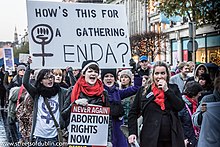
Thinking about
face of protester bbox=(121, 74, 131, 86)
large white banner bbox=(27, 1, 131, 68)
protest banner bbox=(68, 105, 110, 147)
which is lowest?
protest banner bbox=(68, 105, 110, 147)

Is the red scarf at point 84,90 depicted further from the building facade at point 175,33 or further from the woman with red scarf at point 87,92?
the building facade at point 175,33

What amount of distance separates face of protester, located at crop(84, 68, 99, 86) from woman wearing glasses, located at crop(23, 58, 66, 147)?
835mm

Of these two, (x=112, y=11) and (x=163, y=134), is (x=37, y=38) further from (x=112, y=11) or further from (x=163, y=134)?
(x=163, y=134)

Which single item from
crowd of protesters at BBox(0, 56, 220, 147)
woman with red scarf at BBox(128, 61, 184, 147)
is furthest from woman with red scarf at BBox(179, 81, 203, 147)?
woman with red scarf at BBox(128, 61, 184, 147)

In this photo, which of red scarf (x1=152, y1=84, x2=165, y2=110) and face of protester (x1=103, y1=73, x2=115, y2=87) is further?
face of protester (x1=103, y1=73, x2=115, y2=87)

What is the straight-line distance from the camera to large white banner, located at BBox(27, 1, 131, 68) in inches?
252

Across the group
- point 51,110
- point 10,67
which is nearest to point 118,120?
point 51,110

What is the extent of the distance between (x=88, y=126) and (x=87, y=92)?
42 cm

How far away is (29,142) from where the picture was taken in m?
6.67

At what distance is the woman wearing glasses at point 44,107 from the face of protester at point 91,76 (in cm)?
84

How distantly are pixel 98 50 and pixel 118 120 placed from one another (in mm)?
1051

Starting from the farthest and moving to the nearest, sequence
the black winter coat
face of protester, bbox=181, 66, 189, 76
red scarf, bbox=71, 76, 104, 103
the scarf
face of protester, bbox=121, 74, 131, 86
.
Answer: face of protester, bbox=181, 66, 189, 76, face of protester, bbox=121, 74, 131, 86, the scarf, red scarf, bbox=71, 76, 104, 103, the black winter coat

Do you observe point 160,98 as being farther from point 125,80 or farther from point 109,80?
point 125,80

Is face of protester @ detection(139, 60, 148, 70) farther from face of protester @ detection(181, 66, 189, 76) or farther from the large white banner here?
the large white banner
